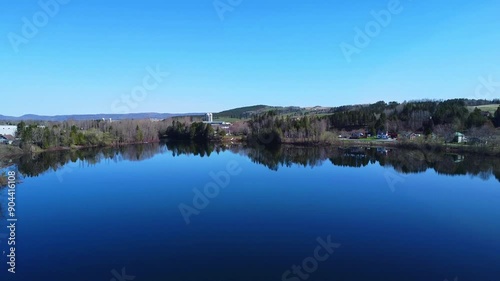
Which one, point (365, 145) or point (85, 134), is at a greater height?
point (85, 134)

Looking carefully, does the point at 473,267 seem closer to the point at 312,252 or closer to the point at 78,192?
the point at 312,252

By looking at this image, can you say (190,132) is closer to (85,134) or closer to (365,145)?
(85,134)

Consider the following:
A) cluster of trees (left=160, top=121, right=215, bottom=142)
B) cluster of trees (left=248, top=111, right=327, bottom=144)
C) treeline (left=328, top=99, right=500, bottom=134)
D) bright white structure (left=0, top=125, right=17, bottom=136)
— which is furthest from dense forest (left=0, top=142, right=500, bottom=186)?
cluster of trees (left=160, top=121, right=215, bottom=142)

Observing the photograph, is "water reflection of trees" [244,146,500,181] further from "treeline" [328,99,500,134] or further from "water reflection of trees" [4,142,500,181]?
"treeline" [328,99,500,134]

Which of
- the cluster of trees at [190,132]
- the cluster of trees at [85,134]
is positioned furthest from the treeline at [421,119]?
the cluster of trees at [85,134]

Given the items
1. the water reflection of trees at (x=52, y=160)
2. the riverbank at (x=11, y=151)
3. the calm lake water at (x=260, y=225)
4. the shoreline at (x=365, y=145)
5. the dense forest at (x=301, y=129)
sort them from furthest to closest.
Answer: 1. the dense forest at (x=301, y=129)
2. the riverbank at (x=11, y=151)
3. the shoreline at (x=365, y=145)
4. the water reflection of trees at (x=52, y=160)
5. the calm lake water at (x=260, y=225)

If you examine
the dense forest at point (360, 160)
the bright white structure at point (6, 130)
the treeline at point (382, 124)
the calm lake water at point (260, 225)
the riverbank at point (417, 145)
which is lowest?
the calm lake water at point (260, 225)

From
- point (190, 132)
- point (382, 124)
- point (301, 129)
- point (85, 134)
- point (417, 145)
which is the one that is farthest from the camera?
point (190, 132)

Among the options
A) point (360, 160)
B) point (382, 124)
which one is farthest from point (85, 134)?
point (382, 124)

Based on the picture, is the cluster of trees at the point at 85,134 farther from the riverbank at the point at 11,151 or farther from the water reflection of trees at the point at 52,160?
the water reflection of trees at the point at 52,160
